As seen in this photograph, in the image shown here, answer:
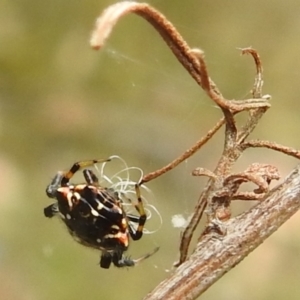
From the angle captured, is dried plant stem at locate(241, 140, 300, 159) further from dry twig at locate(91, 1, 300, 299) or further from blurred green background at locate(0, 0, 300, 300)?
blurred green background at locate(0, 0, 300, 300)

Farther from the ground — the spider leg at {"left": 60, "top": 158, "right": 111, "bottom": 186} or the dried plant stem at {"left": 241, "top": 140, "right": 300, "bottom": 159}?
the dried plant stem at {"left": 241, "top": 140, "right": 300, "bottom": 159}

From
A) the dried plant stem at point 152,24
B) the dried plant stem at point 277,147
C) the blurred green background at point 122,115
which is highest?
the dried plant stem at point 152,24

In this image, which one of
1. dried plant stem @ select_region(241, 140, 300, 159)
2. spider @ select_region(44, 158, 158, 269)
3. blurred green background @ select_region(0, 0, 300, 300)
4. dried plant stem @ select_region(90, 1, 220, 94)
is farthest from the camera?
blurred green background @ select_region(0, 0, 300, 300)

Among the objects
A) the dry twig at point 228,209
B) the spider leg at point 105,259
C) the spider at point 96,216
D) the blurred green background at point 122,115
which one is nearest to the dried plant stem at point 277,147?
the dry twig at point 228,209

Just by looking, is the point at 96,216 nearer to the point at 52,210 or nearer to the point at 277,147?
the point at 52,210

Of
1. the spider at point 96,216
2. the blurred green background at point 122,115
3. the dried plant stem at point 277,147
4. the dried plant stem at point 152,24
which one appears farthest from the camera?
the blurred green background at point 122,115

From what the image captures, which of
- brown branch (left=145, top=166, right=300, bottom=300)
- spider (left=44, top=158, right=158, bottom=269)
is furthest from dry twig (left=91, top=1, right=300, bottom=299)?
spider (left=44, top=158, right=158, bottom=269)

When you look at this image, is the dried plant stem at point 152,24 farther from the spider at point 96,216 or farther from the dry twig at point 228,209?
the spider at point 96,216
